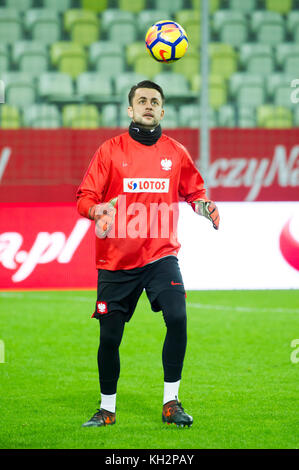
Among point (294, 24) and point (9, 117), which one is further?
point (294, 24)

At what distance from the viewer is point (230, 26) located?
16844mm

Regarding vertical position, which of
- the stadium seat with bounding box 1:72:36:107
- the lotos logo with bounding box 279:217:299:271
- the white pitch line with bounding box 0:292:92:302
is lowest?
the white pitch line with bounding box 0:292:92:302

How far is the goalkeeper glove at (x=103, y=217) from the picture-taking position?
443cm

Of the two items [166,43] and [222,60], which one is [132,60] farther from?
[166,43]

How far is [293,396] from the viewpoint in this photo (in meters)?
5.47

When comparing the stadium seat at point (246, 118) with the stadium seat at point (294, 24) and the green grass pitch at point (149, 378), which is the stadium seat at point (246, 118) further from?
the green grass pitch at point (149, 378)

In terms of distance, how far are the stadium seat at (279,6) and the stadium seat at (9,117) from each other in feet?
20.8

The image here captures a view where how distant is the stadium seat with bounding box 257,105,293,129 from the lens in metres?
14.3

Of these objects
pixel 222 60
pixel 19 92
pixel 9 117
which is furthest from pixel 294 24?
pixel 9 117

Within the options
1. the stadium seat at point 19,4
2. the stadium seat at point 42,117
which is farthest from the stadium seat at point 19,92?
the stadium seat at point 19,4

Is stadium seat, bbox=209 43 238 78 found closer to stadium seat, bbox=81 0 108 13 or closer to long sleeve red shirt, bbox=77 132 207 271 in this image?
stadium seat, bbox=81 0 108 13

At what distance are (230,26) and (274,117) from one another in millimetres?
Answer: 3499

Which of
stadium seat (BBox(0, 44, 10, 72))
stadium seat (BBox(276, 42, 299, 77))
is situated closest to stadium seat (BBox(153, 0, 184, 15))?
stadium seat (BBox(276, 42, 299, 77))

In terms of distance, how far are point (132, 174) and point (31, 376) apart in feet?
7.16
